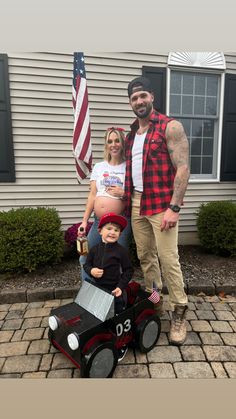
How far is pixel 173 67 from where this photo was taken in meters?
4.11

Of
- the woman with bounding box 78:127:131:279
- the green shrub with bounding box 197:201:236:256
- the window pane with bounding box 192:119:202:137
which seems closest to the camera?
the woman with bounding box 78:127:131:279

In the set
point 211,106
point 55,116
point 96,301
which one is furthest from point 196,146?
point 96,301

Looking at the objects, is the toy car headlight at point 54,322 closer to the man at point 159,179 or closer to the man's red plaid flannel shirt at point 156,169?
the man at point 159,179

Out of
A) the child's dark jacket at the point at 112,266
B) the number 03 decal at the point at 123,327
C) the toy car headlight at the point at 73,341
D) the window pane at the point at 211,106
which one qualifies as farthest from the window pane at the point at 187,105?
the toy car headlight at the point at 73,341

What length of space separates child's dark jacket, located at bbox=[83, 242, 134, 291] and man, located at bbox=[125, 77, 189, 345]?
319 mm

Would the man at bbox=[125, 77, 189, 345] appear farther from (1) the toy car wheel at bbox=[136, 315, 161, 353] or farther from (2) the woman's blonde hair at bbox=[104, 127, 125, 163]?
(1) the toy car wheel at bbox=[136, 315, 161, 353]

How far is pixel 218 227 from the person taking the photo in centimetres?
390

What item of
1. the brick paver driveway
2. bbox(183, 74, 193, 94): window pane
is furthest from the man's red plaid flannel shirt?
bbox(183, 74, 193, 94): window pane

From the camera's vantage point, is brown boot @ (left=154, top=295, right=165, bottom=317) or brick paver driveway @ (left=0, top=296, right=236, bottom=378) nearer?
brick paver driveway @ (left=0, top=296, right=236, bottom=378)

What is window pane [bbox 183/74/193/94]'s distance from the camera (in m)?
4.29

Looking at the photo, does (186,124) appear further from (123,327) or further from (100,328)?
(100,328)

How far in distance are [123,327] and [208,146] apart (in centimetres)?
344

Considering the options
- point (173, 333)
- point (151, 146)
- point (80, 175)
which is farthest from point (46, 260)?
point (151, 146)

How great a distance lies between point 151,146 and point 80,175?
1.61 meters
